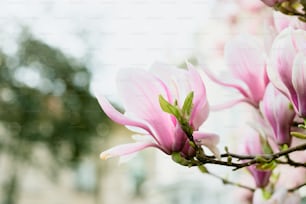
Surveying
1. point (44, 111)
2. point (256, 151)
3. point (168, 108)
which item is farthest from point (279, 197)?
point (44, 111)

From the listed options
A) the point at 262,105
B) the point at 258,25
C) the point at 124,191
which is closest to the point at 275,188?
the point at 262,105

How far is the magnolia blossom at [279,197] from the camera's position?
1.33ft

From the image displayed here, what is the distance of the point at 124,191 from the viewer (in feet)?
23.2

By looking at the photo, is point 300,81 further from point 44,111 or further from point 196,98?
point 44,111

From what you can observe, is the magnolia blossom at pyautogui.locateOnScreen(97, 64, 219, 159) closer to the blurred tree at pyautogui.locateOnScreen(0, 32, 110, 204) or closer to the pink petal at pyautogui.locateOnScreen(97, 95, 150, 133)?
the pink petal at pyautogui.locateOnScreen(97, 95, 150, 133)

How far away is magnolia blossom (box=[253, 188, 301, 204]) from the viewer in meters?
0.41

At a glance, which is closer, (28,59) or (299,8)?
(299,8)

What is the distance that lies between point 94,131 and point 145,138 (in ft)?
20.9

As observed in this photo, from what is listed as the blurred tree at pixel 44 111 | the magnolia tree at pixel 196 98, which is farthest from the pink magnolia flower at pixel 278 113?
the blurred tree at pixel 44 111

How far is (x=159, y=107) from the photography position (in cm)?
32

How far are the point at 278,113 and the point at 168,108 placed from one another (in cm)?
9

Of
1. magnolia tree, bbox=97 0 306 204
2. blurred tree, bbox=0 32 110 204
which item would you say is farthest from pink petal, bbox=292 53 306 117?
blurred tree, bbox=0 32 110 204

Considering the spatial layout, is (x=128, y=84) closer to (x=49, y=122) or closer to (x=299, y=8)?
(x=299, y=8)

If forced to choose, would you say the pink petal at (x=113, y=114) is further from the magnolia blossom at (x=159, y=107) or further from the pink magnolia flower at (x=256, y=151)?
the pink magnolia flower at (x=256, y=151)
